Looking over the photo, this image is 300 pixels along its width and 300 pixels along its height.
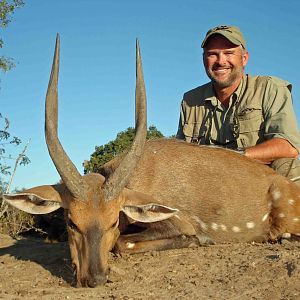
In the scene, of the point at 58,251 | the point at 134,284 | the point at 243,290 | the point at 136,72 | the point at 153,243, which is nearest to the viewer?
the point at 243,290

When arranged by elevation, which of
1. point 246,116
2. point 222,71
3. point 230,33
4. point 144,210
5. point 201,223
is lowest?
point 201,223

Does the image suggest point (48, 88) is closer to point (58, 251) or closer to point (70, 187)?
point (70, 187)

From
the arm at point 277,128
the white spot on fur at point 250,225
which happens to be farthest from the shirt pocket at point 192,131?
the white spot on fur at point 250,225

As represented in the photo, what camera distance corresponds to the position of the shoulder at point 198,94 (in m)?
8.53

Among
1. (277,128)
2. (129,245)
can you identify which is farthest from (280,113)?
(129,245)

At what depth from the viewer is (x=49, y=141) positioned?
197 inches

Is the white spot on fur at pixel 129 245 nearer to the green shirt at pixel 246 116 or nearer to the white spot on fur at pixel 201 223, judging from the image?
the white spot on fur at pixel 201 223

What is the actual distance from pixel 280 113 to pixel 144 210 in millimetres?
3126

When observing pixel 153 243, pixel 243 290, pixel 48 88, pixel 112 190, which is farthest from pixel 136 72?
pixel 243 290

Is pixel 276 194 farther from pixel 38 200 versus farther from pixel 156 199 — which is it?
pixel 38 200

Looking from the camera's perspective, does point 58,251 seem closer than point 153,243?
No

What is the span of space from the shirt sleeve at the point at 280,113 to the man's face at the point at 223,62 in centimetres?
57

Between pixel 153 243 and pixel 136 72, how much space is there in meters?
1.82

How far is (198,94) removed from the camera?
343 inches
